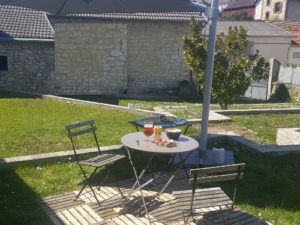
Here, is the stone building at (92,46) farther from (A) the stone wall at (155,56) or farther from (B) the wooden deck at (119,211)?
(B) the wooden deck at (119,211)

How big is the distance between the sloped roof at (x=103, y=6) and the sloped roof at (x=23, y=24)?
0.98 metres

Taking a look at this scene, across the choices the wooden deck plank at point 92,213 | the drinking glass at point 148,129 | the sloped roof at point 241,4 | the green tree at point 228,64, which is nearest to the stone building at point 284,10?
the sloped roof at point 241,4

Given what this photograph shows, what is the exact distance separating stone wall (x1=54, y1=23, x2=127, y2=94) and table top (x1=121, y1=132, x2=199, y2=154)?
1276cm

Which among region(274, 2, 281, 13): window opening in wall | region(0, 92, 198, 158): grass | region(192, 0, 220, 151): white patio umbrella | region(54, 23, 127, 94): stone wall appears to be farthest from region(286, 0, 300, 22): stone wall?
region(192, 0, 220, 151): white patio umbrella

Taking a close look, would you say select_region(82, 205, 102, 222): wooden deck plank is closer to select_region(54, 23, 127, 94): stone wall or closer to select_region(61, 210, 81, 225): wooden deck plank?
select_region(61, 210, 81, 225): wooden deck plank

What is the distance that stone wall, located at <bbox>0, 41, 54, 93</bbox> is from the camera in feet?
54.1

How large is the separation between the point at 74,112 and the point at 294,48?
26257mm

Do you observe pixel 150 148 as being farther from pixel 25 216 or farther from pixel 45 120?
pixel 45 120

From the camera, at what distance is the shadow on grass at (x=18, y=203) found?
167 inches

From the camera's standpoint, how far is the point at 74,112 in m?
11.3

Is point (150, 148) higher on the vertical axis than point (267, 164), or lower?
higher

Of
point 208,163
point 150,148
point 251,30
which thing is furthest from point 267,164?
point 251,30

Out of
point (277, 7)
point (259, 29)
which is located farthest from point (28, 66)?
point (277, 7)

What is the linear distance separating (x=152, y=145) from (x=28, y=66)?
13.7 metres
